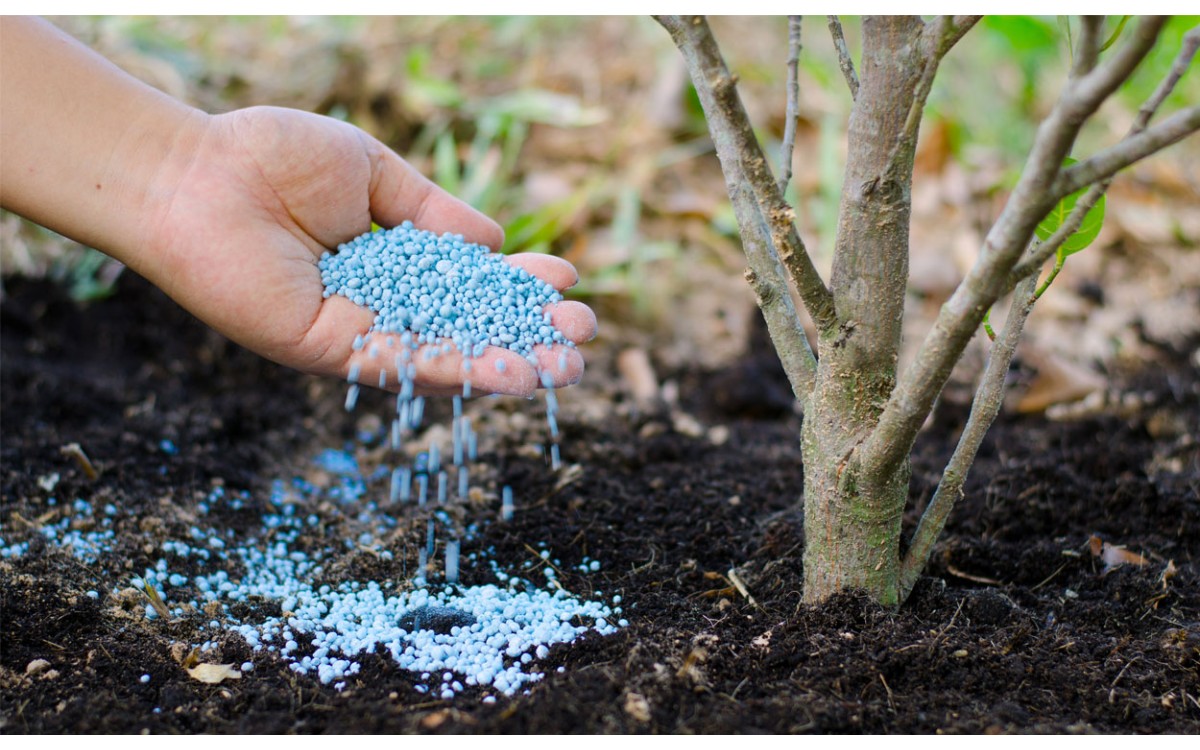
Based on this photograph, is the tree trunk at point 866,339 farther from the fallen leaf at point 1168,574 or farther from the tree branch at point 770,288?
the fallen leaf at point 1168,574

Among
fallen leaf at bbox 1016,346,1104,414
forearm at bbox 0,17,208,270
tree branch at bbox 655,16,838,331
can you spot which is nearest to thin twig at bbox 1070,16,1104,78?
tree branch at bbox 655,16,838,331

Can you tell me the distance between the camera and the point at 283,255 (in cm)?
207

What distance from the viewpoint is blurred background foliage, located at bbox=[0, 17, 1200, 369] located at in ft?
12.5

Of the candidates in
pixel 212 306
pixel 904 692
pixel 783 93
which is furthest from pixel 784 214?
pixel 783 93

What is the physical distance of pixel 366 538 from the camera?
2.31m

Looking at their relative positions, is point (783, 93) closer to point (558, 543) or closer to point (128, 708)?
point (558, 543)

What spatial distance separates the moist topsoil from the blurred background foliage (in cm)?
63

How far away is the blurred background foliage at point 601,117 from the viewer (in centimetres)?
382

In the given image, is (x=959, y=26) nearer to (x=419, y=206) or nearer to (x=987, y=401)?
(x=987, y=401)

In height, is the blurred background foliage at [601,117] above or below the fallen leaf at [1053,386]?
above

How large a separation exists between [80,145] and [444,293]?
0.82m

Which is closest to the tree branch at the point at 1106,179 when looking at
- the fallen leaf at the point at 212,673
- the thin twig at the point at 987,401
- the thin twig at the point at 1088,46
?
the thin twig at the point at 987,401

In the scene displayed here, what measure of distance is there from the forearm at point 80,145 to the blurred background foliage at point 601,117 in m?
1.59

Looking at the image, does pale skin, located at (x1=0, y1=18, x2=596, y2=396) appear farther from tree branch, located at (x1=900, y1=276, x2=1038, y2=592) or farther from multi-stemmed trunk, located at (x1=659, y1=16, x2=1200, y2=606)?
tree branch, located at (x1=900, y1=276, x2=1038, y2=592)
